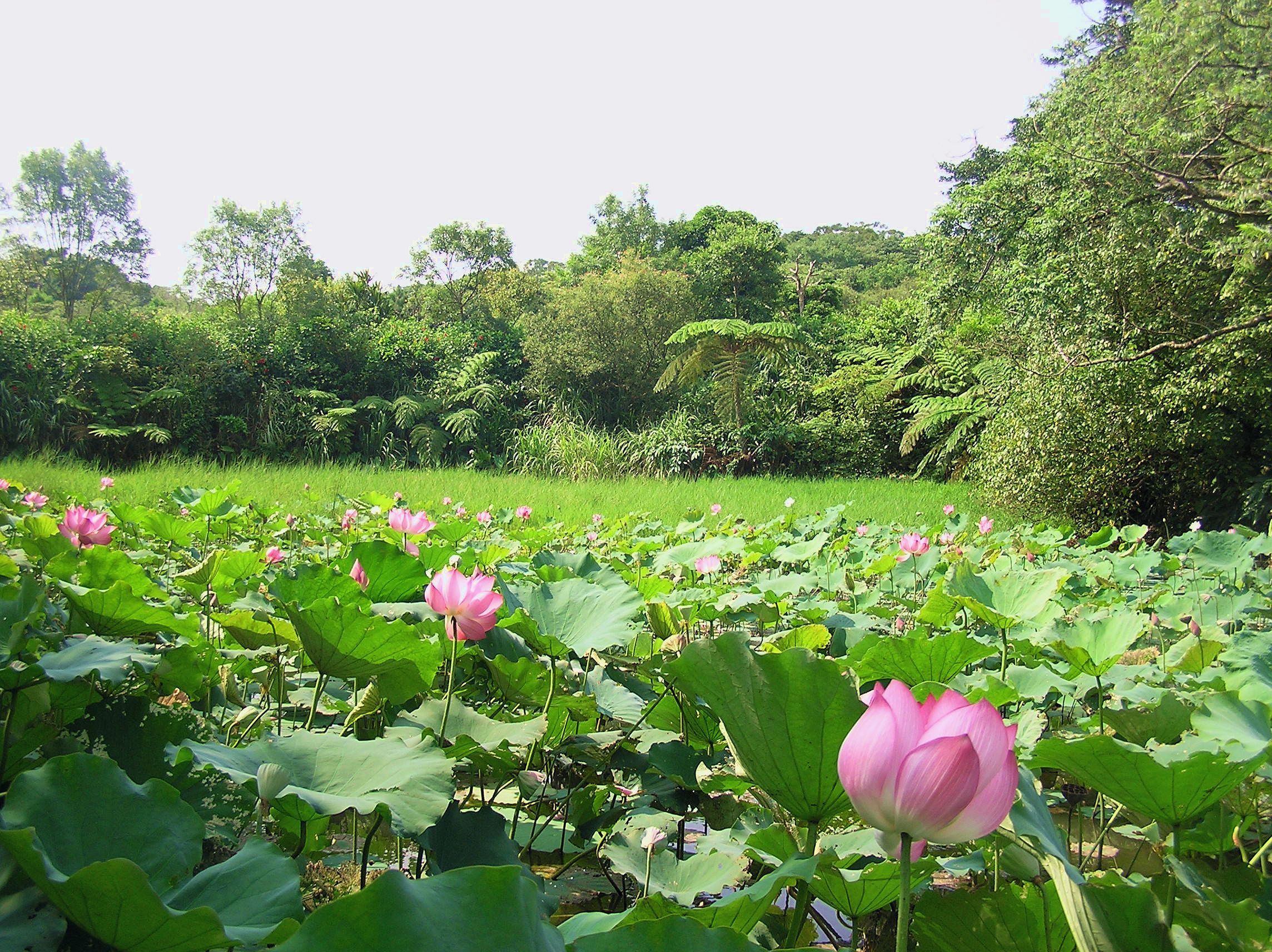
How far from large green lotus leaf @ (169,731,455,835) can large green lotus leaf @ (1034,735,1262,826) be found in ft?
1.50

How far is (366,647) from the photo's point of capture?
0.76 meters

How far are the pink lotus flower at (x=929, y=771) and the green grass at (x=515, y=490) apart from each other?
406cm

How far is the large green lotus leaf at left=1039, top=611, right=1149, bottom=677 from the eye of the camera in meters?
1.02

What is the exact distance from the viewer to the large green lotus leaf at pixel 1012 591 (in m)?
1.30

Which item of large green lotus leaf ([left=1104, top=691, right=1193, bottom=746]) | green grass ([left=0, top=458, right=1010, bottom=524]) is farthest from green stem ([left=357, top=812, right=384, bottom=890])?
green grass ([left=0, top=458, right=1010, bottom=524])

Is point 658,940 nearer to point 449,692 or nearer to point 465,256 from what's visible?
point 449,692

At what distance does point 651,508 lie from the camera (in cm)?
607

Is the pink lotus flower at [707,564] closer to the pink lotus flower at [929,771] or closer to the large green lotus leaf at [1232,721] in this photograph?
the large green lotus leaf at [1232,721]

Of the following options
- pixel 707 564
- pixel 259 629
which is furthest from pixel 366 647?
pixel 707 564

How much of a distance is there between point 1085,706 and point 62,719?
154 centimetres

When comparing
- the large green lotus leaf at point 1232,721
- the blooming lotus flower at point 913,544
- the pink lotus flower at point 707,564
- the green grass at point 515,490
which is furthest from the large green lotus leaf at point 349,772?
the green grass at point 515,490

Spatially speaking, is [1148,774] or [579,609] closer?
[1148,774]

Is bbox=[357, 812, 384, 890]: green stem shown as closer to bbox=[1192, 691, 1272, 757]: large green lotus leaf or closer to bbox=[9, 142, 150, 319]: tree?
bbox=[1192, 691, 1272, 757]: large green lotus leaf

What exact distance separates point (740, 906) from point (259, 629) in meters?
0.75
